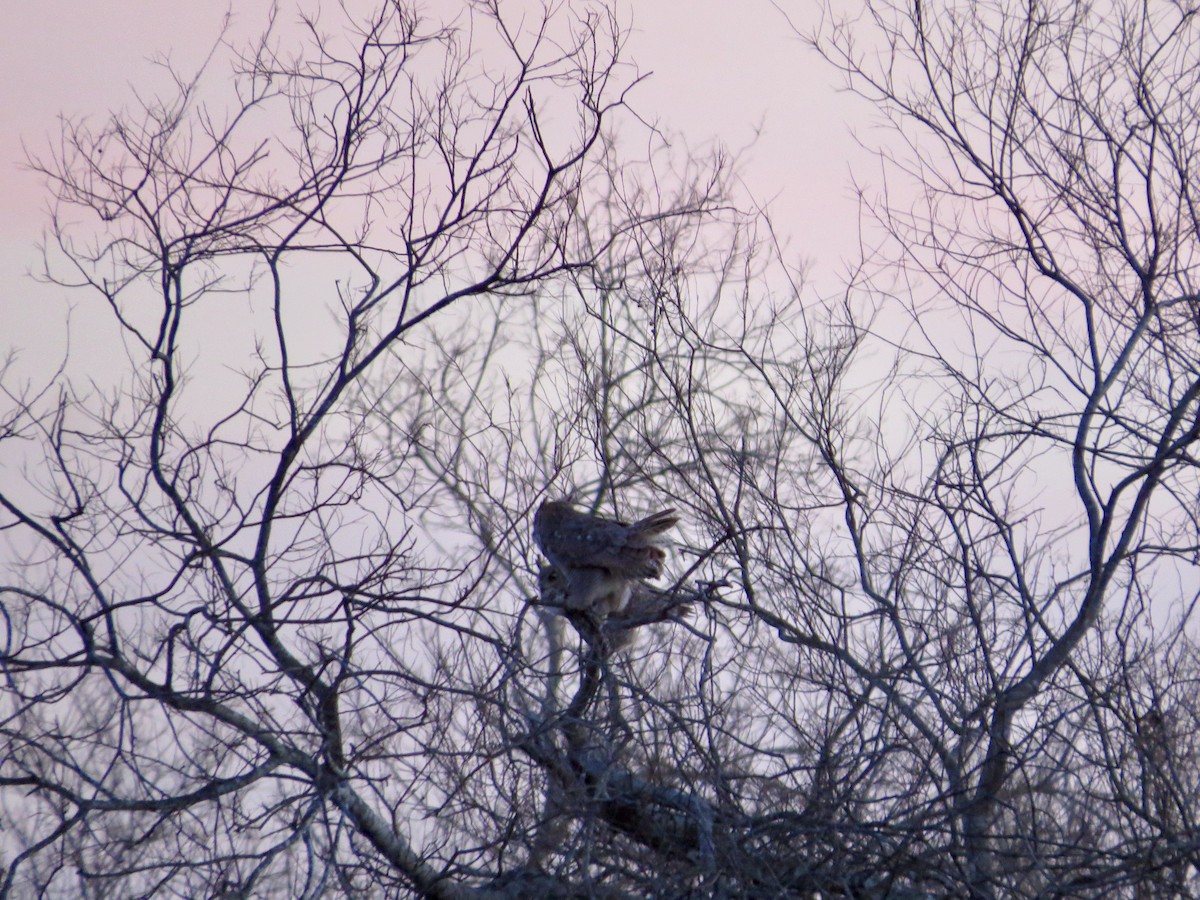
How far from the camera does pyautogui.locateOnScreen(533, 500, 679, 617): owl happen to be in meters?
5.80

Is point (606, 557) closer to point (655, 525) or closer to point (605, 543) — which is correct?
point (605, 543)

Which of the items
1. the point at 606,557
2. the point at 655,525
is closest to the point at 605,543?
the point at 606,557

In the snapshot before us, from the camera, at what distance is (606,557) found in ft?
19.4

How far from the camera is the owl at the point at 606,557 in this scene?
229 inches

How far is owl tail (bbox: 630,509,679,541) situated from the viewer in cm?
572

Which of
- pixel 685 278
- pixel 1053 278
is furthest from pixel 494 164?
pixel 1053 278

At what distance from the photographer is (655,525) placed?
18.9ft

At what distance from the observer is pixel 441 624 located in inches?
185

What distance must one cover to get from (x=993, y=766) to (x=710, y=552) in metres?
1.66

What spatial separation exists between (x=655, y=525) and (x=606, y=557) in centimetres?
32

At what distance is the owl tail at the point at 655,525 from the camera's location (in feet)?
18.8

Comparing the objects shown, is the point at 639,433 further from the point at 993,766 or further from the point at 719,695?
the point at 993,766

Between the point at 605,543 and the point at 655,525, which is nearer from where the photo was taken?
the point at 655,525

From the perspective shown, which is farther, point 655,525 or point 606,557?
point 606,557
